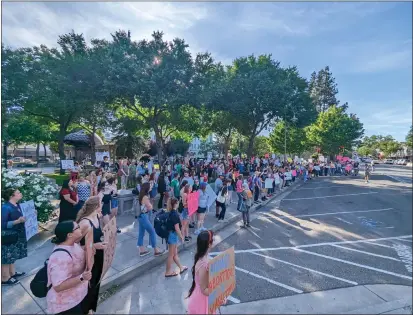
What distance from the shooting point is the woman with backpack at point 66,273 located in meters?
2.68

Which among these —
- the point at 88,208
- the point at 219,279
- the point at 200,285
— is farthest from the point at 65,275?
the point at 219,279

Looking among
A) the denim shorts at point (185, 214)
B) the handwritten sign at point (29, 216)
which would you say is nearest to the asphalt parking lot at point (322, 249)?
the denim shorts at point (185, 214)

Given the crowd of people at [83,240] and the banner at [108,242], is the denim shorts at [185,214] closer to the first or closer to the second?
the crowd of people at [83,240]

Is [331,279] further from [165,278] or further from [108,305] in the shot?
[108,305]

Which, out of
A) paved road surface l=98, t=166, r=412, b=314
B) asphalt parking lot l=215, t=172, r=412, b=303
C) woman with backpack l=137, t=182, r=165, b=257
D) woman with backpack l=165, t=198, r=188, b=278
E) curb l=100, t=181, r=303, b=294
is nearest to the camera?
asphalt parking lot l=215, t=172, r=412, b=303

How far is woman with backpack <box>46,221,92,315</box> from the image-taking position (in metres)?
2.68

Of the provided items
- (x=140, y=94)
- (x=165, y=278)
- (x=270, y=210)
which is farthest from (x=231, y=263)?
(x=140, y=94)

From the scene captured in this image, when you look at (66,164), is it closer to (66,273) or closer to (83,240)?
(83,240)

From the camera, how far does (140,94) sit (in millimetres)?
17156

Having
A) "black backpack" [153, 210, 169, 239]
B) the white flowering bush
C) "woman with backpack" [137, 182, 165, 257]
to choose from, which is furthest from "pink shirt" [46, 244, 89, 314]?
the white flowering bush

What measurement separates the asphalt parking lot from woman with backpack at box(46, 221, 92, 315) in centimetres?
274

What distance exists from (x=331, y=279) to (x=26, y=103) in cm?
2320

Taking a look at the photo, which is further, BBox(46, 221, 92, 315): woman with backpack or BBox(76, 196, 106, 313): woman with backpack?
BBox(76, 196, 106, 313): woman with backpack

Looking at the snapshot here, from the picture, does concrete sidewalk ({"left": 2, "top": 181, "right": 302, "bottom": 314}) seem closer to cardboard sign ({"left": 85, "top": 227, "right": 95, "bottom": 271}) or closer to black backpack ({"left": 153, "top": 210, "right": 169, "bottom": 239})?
black backpack ({"left": 153, "top": 210, "right": 169, "bottom": 239})
